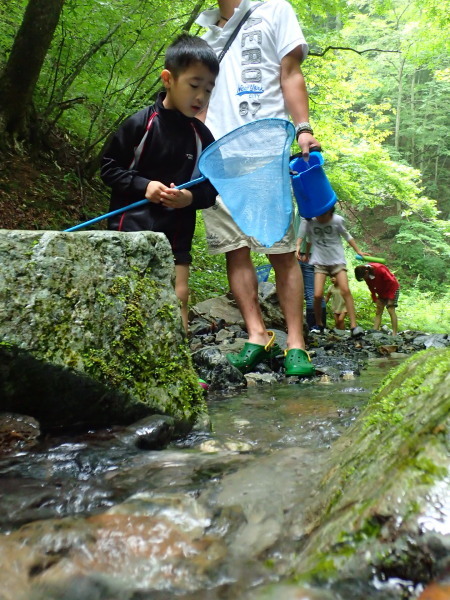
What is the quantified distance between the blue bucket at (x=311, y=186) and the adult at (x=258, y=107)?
0.13 metres

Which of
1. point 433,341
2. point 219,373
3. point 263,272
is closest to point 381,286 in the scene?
point 263,272

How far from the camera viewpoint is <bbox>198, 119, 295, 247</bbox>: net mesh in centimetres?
276

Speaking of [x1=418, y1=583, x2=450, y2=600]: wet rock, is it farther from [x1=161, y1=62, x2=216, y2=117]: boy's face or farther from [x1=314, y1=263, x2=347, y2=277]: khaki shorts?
[x1=314, y1=263, x2=347, y2=277]: khaki shorts

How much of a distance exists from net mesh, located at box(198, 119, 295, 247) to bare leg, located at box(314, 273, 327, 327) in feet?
15.2

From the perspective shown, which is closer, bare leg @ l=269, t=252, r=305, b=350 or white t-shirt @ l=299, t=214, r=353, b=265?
bare leg @ l=269, t=252, r=305, b=350

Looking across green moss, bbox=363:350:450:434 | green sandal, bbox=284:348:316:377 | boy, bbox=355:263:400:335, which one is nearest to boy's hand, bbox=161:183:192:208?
green sandal, bbox=284:348:316:377

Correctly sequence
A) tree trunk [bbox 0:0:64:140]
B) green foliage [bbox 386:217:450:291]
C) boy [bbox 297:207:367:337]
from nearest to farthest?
tree trunk [bbox 0:0:64:140] < boy [bbox 297:207:367:337] < green foliage [bbox 386:217:450:291]

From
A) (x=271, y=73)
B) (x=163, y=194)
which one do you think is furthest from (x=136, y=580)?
(x=271, y=73)

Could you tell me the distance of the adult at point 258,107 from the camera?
3.25m

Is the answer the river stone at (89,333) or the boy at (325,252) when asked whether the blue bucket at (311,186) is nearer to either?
the river stone at (89,333)

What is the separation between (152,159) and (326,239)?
15.6 feet

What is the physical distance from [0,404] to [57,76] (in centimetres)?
698

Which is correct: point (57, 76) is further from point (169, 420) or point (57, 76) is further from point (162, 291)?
point (169, 420)

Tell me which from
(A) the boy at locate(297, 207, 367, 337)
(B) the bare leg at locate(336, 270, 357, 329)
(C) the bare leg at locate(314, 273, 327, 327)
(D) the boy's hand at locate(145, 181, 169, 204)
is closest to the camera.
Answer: (D) the boy's hand at locate(145, 181, 169, 204)
